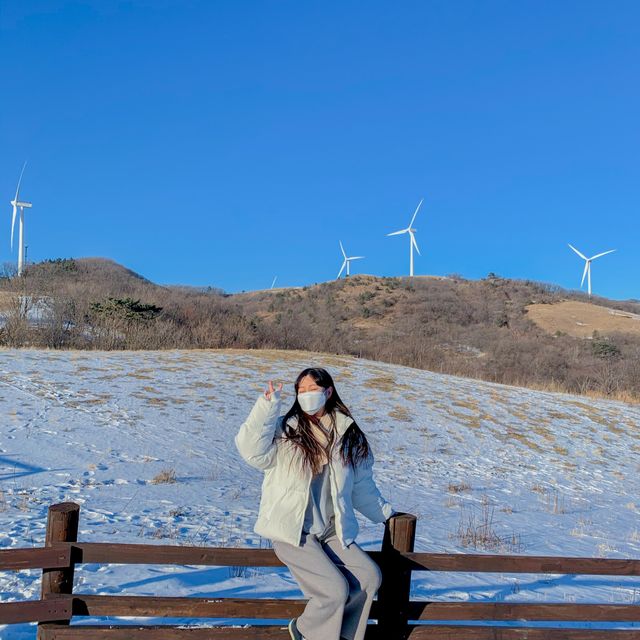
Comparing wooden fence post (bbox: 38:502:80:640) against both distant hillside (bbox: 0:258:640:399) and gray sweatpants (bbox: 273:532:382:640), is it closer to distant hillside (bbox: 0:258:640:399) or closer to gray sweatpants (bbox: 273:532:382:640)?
gray sweatpants (bbox: 273:532:382:640)

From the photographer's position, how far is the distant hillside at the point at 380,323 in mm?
30453

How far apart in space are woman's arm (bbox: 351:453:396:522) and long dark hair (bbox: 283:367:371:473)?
0.26 feet

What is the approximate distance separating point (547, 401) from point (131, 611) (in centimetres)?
2140

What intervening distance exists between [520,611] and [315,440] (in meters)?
1.92

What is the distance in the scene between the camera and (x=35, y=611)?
4.03 m

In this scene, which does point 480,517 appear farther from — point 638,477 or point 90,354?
point 90,354

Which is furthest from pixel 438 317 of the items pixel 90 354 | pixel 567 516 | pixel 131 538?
pixel 131 538

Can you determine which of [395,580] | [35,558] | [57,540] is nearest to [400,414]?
[395,580]

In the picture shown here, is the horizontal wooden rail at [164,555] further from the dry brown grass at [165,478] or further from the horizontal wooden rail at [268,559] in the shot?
the dry brown grass at [165,478]

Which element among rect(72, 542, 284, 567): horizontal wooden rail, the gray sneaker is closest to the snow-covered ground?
rect(72, 542, 284, 567): horizontal wooden rail

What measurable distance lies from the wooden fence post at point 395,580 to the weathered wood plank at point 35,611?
2.02m

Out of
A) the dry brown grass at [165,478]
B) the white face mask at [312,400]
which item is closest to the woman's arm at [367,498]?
the white face mask at [312,400]

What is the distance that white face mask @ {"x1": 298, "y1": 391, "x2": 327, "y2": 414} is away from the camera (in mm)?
4242

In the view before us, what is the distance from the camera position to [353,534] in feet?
13.6
